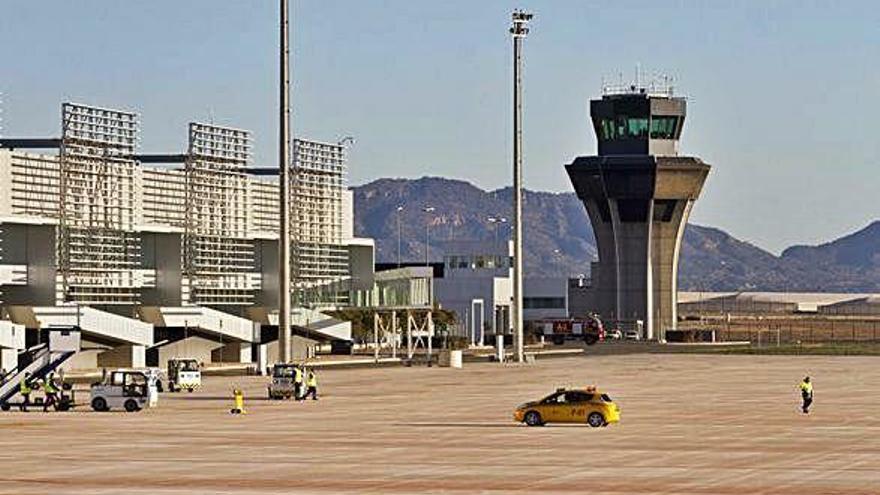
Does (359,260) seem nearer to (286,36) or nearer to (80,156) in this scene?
(80,156)

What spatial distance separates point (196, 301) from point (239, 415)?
7175 cm

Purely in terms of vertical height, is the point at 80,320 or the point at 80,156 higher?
the point at 80,156

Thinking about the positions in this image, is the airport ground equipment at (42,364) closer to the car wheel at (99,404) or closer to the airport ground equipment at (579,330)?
the car wheel at (99,404)

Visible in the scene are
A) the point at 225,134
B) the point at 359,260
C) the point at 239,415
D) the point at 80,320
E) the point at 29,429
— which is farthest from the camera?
the point at 359,260

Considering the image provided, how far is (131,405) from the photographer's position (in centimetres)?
8519

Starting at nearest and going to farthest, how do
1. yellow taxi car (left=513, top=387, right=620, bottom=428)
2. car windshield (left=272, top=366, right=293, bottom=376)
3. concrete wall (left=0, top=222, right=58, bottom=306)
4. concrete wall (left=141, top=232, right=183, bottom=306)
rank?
yellow taxi car (left=513, top=387, right=620, bottom=428), car windshield (left=272, top=366, right=293, bottom=376), concrete wall (left=0, top=222, right=58, bottom=306), concrete wall (left=141, top=232, right=183, bottom=306)

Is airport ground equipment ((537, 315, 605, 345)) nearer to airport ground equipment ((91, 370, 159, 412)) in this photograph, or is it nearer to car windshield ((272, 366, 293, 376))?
car windshield ((272, 366, 293, 376))

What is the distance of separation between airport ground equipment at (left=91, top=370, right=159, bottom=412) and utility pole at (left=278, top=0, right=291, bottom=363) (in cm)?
1024

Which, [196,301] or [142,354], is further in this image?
[196,301]

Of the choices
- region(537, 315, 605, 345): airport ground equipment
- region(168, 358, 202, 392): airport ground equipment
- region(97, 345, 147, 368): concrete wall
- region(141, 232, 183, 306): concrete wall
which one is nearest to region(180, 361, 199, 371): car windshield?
region(168, 358, 202, 392): airport ground equipment

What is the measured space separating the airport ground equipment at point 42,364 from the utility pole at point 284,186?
9992mm

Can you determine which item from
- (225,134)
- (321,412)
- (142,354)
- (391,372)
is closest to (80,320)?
(142,354)

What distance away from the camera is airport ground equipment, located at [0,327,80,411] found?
87.0m

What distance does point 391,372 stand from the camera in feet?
435
